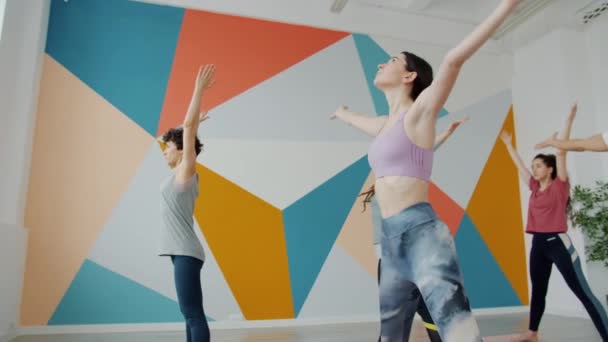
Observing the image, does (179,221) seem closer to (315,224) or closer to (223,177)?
(223,177)

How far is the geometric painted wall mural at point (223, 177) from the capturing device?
143 inches

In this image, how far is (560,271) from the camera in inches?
110

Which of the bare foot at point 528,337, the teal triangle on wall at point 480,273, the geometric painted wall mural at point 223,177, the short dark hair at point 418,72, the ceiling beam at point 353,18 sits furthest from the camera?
the teal triangle on wall at point 480,273

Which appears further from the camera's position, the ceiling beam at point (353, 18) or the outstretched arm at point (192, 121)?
the ceiling beam at point (353, 18)

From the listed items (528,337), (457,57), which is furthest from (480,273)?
(457,57)

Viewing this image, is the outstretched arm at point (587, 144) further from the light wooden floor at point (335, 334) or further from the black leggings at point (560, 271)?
the light wooden floor at point (335, 334)

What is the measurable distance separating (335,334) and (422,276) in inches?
102

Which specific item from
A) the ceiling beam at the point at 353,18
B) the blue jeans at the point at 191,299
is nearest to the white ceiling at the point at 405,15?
the ceiling beam at the point at 353,18

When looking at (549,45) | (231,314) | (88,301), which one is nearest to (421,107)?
(231,314)

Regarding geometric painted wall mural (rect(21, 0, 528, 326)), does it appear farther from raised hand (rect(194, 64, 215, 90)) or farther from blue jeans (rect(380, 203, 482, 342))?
blue jeans (rect(380, 203, 482, 342))

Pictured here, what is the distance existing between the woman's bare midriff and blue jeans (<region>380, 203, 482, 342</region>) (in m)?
0.02

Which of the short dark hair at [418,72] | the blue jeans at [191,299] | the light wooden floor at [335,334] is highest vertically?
the short dark hair at [418,72]

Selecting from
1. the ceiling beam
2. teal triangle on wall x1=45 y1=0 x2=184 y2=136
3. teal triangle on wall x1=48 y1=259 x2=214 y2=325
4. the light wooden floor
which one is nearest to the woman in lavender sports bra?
the light wooden floor

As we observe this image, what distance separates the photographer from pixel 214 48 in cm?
431
